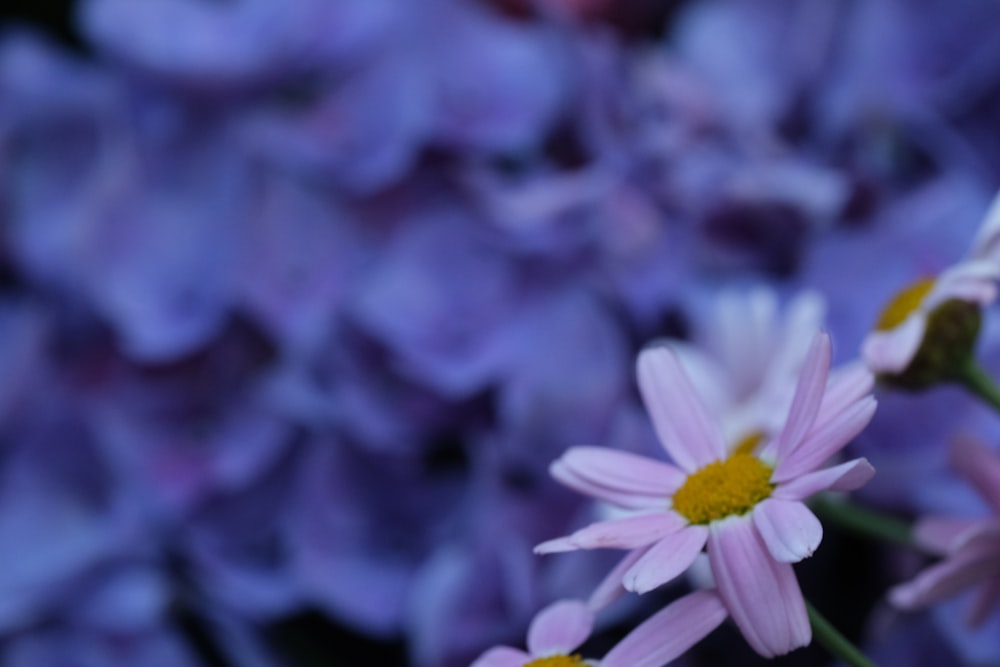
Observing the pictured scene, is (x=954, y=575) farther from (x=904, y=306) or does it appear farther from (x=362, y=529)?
(x=362, y=529)

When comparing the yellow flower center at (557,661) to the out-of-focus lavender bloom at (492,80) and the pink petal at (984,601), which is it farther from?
the out-of-focus lavender bloom at (492,80)

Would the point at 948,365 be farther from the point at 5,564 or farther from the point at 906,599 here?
the point at 5,564

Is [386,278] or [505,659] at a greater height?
[386,278]

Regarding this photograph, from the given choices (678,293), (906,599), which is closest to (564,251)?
(678,293)

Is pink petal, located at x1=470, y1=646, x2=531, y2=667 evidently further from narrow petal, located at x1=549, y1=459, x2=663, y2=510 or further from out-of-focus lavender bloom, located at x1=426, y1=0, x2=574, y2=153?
out-of-focus lavender bloom, located at x1=426, y1=0, x2=574, y2=153

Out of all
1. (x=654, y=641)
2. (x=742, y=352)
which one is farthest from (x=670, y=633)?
(x=742, y=352)

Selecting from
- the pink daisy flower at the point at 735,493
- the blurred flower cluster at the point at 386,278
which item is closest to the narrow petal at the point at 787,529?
the pink daisy flower at the point at 735,493
